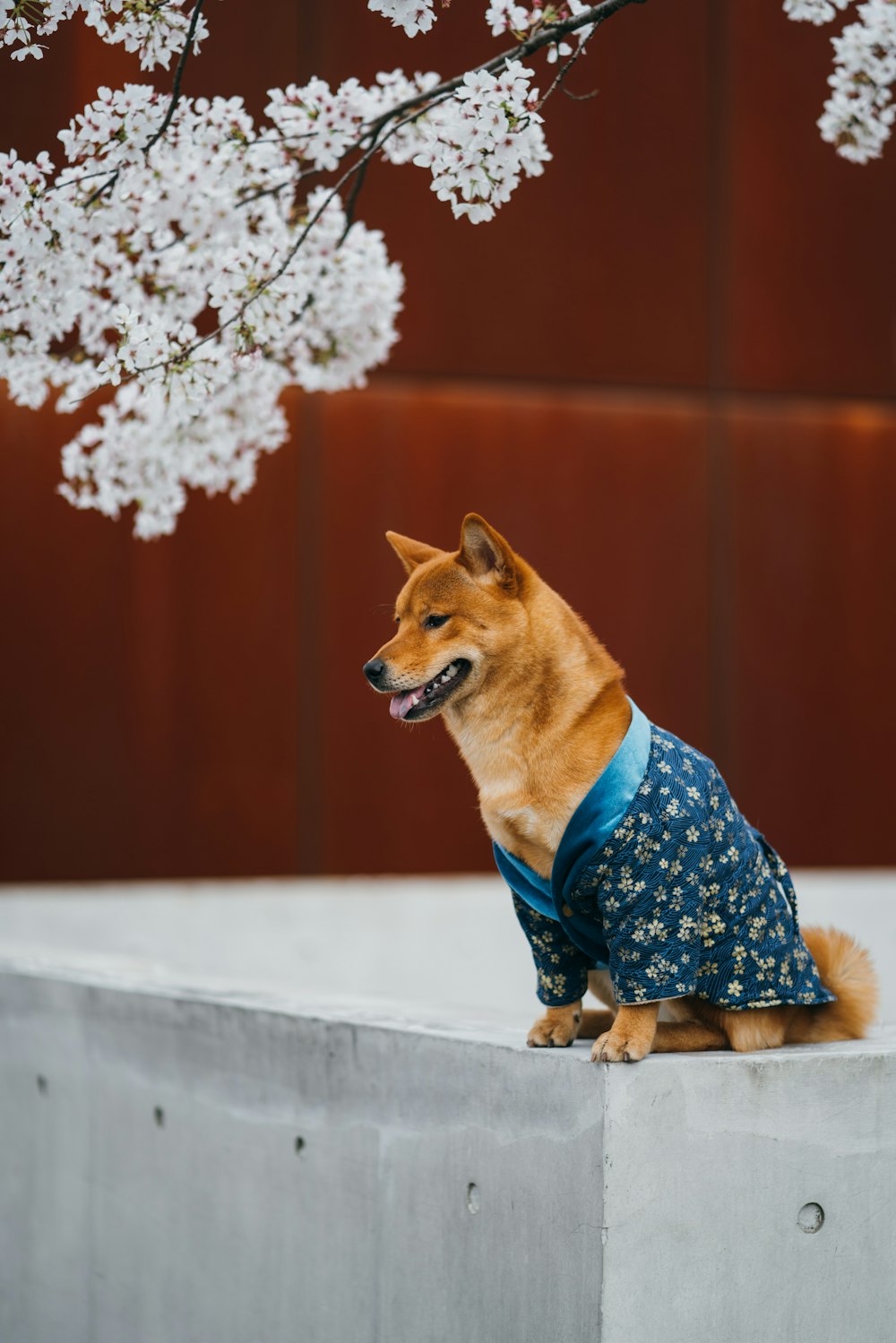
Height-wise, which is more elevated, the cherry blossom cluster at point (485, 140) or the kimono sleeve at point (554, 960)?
the cherry blossom cluster at point (485, 140)

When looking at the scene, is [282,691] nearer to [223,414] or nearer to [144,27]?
[223,414]

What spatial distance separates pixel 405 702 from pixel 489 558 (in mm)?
367

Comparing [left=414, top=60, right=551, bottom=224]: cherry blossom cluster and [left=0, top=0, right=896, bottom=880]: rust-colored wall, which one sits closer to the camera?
[left=414, top=60, right=551, bottom=224]: cherry blossom cluster

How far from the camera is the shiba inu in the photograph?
314cm

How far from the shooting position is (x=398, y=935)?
801 cm

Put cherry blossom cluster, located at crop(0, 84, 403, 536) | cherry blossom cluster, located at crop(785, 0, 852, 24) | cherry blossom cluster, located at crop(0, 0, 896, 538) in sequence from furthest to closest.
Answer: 1. cherry blossom cluster, located at crop(785, 0, 852, 24)
2. cherry blossom cluster, located at crop(0, 84, 403, 536)
3. cherry blossom cluster, located at crop(0, 0, 896, 538)

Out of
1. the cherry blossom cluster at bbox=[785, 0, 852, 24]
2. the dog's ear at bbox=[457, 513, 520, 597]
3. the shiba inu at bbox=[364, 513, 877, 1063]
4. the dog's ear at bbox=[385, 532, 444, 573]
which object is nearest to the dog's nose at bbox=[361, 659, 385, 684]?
the shiba inu at bbox=[364, 513, 877, 1063]

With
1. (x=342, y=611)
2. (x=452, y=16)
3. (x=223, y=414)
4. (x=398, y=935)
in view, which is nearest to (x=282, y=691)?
(x=342, y=611)

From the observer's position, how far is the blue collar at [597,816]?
3.12m

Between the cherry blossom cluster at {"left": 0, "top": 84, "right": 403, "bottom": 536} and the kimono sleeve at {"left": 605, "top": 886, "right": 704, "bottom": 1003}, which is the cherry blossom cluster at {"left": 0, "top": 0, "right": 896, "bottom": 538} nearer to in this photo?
the cherry blossom cluster at {"left": 0, "top": 84, "right": 403, "bottom": 536}

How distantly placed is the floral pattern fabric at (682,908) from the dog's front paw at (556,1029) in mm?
33

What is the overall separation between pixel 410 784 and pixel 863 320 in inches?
142

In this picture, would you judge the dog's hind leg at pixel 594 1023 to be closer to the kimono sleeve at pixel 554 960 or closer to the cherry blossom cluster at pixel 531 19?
the kimono sleeve at pixel 554 960

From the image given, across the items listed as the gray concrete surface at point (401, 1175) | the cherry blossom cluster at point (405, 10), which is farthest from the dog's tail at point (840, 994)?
the cherry blossom cluster at point (405, 10)
